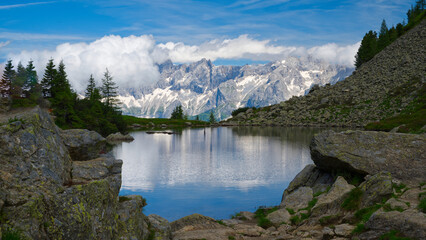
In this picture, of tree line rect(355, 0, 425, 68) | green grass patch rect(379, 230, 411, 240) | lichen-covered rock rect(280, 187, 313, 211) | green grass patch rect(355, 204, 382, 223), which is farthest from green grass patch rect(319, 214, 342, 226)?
tree line rect(355, 0, 425, 68)

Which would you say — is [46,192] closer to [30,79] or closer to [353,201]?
[353,201]

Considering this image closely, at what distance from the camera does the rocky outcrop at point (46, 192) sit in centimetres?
891

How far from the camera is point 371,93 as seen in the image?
136250 millimetres

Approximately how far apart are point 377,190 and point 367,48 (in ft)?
609

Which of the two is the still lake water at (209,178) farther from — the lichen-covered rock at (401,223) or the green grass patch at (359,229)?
the lichen-covered rock at (401,223)

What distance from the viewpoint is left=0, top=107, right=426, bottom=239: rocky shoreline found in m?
9.84

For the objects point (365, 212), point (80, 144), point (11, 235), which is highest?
point (80, 144)

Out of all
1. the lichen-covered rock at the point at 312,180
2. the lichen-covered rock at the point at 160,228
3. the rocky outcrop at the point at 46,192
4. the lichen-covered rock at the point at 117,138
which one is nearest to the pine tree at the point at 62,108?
the lichen-covered rock at the point at 117,138

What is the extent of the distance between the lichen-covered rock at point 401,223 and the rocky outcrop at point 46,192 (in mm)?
11912

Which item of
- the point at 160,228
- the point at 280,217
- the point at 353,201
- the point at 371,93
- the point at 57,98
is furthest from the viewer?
the point at 371,93

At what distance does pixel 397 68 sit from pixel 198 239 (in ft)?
486

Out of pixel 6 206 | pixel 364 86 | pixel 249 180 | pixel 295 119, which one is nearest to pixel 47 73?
pixel 249 180

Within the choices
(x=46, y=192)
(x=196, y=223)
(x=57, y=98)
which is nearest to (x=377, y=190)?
(x=196, y=223)

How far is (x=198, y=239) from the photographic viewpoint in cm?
1866
